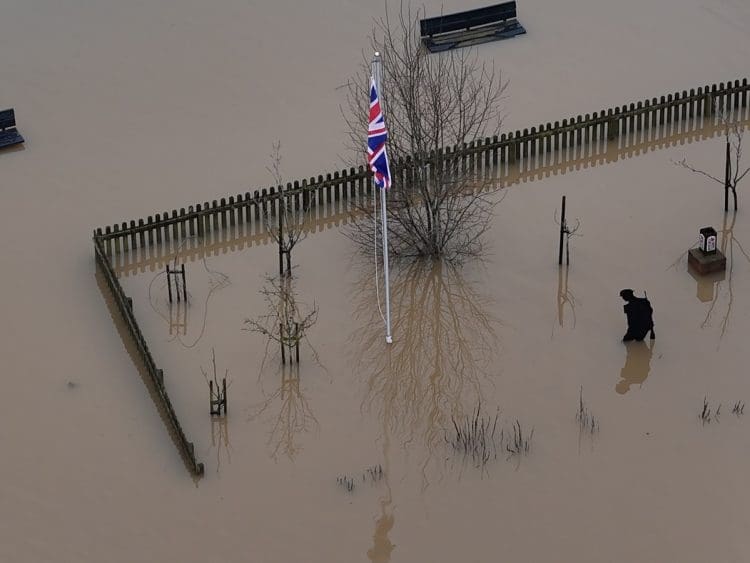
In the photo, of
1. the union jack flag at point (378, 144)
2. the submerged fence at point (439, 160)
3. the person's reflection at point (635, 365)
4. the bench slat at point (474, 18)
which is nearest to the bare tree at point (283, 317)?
the submerged fence at point (439, 160)

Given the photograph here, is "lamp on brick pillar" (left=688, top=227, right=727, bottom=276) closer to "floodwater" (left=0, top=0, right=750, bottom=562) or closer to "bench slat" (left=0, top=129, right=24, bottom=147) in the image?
"floodwater" (left=0, top=0, right=750, bottom=562)

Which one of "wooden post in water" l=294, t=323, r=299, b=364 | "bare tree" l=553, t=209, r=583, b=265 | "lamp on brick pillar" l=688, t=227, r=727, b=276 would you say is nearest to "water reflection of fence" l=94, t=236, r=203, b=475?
"wooden post in water" l=294, t=323, r=299, b=364

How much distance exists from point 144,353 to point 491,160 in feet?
27.2

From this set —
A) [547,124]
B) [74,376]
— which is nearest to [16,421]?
[74,376]

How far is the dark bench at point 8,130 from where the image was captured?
33406 mm

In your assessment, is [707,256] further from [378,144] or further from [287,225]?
[287,225]

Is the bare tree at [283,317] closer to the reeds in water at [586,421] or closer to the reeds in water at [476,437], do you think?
the reeds in water at [476,437]

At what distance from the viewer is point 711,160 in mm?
32125

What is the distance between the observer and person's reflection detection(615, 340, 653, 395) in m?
26.6

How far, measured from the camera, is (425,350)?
27.6 meters

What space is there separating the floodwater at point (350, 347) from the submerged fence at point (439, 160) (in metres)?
0.51

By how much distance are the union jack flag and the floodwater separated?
283 centimetres

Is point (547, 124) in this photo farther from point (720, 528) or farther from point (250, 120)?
point (720, 528)

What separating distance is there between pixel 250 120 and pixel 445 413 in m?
10.2
